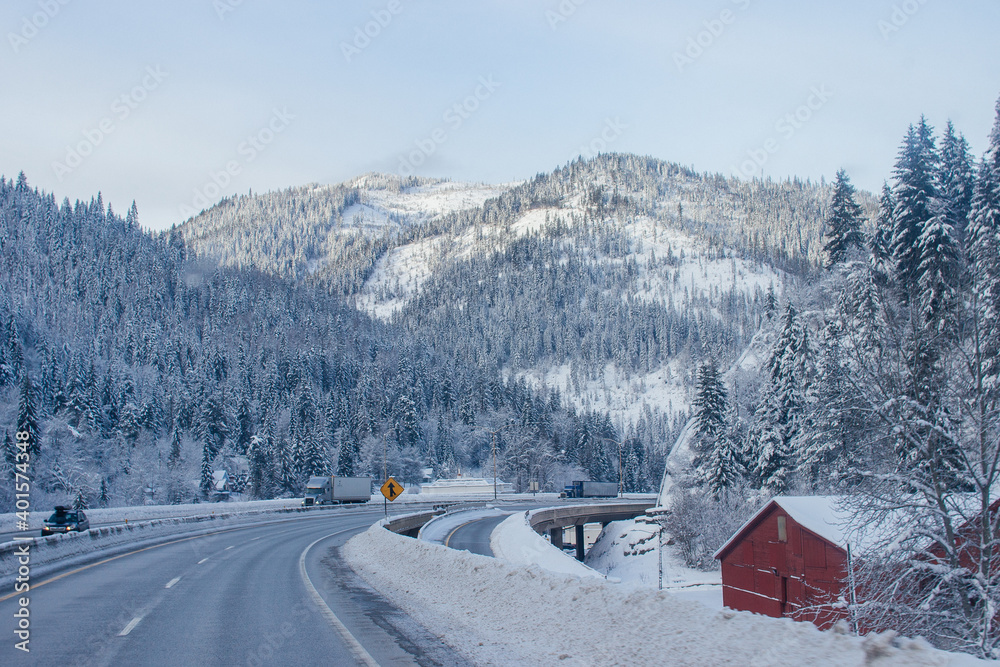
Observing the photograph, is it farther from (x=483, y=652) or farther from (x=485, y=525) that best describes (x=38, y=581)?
(x=485, y=525)

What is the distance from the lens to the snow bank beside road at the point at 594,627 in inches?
237

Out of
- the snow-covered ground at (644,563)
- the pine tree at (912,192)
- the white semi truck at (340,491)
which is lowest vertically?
the snow-covered ground at (644,563)

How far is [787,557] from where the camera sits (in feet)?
98.0

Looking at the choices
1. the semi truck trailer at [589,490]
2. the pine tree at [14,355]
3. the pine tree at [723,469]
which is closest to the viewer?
the pine tree at [723,469]

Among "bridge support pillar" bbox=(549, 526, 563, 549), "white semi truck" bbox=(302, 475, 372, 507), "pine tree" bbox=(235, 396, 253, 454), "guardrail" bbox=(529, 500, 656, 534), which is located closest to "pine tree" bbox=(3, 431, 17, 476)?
"white semi truck" bbox=(302, 475, 372, 507)

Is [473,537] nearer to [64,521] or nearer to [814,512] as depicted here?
[814,512]

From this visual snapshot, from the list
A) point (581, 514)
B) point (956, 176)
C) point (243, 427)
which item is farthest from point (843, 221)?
point (243, 427)

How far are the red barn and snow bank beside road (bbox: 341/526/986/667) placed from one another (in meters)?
17.3

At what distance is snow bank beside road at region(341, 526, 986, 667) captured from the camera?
19.8 feet

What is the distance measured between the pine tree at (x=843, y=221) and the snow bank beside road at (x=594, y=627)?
139 feet

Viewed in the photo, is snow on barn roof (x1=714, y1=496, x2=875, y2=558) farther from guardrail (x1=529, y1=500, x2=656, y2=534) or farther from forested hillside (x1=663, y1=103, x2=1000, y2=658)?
A: guardrail (x1=529, y1=500, x2=656, y2=534)

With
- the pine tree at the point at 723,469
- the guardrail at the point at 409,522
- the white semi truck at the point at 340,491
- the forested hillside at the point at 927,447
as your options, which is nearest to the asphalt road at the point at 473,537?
the guardrail at the point at 409,522

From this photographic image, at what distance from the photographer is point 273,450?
9156 cm

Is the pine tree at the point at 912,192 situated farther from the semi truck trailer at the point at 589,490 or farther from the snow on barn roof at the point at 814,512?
the semi truck trailer at the point at 589,490
